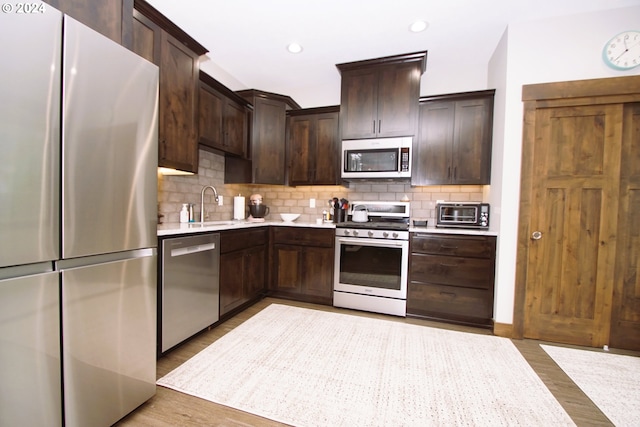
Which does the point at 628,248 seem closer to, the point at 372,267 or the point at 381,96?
the point at 372,267

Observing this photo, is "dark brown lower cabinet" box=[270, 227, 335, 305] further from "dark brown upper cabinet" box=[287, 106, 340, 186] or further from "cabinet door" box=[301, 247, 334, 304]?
"dark brown upper cabinet" box=[287, 106, 340, 186]

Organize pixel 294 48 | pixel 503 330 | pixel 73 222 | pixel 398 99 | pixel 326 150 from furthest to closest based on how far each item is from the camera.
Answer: pixel 326 150
pixel 398 99
pixel 294 48
pixel 503 330
pixel 73 222

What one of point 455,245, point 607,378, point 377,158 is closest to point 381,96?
point 377,158

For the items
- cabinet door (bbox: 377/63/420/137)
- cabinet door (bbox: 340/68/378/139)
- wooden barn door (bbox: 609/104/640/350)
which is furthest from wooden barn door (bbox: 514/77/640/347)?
cabinet door (bbox: 340/68/378/139)

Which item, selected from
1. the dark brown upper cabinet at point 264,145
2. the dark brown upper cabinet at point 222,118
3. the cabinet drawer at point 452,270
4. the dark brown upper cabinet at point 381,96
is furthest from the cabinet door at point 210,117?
the cabinet drawer at point 452,270

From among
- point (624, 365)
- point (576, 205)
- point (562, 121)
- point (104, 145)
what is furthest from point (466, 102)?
point (104, 145)

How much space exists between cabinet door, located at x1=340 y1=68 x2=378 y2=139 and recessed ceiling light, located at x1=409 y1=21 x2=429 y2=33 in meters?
0.61

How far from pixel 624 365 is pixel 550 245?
1.00m

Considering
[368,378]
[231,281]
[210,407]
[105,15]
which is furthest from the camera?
[231,281]

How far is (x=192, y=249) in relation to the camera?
2129 millimetres

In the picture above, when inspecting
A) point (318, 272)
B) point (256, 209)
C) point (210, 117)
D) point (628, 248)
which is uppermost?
point (210, 117)

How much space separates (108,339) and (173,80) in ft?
6.61

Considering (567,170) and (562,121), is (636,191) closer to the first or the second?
(567,170)

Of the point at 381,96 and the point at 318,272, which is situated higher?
the point at 381,96
